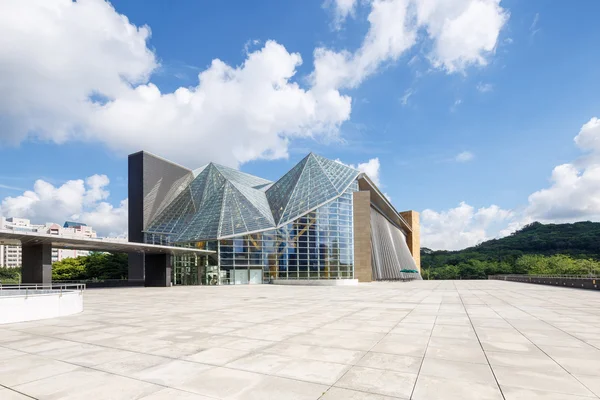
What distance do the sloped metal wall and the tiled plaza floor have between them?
5130 cm

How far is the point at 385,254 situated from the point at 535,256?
5428cm

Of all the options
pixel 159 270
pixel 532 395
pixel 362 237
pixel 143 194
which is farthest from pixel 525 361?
pixel 143 194

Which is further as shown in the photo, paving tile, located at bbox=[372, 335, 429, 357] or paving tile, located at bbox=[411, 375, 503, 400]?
paving tile, located at bbox=[372, 335, 429, 357]

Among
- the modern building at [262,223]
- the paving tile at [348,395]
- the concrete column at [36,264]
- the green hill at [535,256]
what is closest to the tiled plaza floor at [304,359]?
the paving tile at [348,395]

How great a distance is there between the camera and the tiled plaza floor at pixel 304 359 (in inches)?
234

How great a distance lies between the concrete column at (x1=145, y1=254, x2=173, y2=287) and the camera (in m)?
46.7

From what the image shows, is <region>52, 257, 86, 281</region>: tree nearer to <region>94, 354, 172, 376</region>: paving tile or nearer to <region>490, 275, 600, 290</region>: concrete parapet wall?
<region>94, 354, 172, 376</region>: paving tile

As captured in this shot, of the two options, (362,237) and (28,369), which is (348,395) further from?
(362,237)

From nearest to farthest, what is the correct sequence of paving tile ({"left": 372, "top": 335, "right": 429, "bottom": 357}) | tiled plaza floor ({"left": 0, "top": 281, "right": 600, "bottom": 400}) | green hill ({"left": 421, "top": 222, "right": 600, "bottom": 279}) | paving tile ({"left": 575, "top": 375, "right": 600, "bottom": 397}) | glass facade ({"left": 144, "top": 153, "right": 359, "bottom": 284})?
paving tile ({"left": 575, "top": 375, "right": 600, "bottom": 397})
tiled plaza floor ({"left": 0, "top": 281, "right": 600, "bottom": 400})
paving tile ({"left": 372, "top": 335, "right": 429, "bottom": 357})
glass facade ({"left": 144, "top": 153, "right": 359, "bottom": 284})
green hill ({"left": 421, "top": 222, "right": 600, "bottom": 279})

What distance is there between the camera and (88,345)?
373 inches

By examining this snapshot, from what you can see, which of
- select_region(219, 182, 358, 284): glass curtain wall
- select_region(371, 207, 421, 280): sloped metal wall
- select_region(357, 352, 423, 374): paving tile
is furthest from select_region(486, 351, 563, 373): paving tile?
select_region(371, 207, 421, 280): sloped metal wall

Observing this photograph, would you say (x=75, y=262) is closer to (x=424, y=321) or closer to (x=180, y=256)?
(x=180, y=256)

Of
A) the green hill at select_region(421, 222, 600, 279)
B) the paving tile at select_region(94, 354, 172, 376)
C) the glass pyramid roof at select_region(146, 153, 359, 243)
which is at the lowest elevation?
the green hill at select_region(421, 222, 600, 279)

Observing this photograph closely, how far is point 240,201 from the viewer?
5722 centimetres
